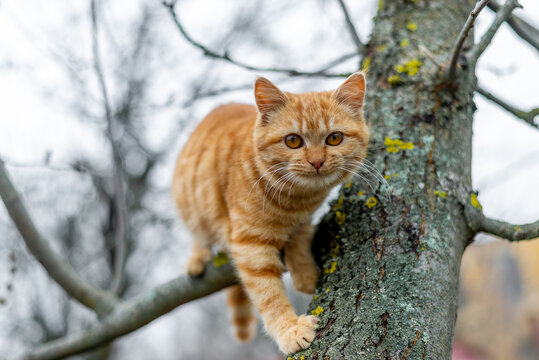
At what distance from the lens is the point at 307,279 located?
231 cm

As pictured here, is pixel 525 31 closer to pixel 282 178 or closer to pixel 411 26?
pixel 411 26

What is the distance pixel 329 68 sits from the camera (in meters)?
3.14

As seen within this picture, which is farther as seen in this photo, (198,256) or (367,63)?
(198,256)

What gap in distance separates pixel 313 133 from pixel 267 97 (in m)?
0.33

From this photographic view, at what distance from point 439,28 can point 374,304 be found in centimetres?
182

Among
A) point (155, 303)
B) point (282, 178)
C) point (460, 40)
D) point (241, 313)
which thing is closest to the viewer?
point (460, 40)

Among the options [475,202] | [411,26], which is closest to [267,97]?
[411,26]

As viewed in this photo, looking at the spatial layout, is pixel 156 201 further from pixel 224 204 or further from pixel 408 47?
pixel 408 47

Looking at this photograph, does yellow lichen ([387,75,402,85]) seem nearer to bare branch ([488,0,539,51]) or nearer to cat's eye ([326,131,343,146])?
cat's eye ([326,131,343,146])

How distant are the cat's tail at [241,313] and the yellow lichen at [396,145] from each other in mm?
1473

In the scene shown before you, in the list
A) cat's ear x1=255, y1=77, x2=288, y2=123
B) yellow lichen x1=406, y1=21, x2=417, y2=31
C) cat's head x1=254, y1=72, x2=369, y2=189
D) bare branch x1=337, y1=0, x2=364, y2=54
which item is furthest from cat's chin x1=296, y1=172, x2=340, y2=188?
yellow lichen x1=406, y1=21, x2=417, y2=31

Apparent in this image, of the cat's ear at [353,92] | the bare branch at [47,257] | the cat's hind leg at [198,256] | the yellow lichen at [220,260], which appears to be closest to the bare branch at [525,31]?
the cat's ear at [353,92]

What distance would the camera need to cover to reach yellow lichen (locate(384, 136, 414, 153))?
7.29 feet

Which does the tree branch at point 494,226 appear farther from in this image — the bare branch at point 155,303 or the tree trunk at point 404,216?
the bare branch at point 155,303
